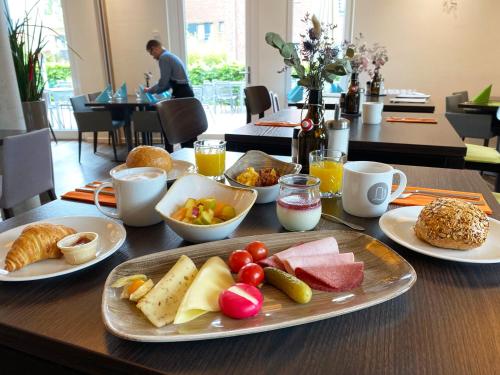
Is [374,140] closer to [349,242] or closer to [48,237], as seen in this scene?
[349,242]

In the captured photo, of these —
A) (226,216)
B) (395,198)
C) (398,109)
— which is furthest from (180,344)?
(398,109)

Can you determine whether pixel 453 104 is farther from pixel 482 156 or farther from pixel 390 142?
pixel 390 142

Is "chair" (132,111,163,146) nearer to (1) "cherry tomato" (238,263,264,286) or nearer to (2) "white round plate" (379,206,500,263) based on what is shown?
(2) "white round plate" (379,206,500,263)

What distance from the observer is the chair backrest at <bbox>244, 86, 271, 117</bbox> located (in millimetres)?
3055

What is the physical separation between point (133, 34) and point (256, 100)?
3353 millimetres

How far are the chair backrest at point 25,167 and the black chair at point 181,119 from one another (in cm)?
73

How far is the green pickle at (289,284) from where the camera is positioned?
1.84 ft

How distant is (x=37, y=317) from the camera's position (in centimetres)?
55

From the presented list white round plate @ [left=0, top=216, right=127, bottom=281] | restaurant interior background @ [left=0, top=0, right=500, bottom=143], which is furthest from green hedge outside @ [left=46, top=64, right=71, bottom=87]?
white round plate @ [left=0, top=216, right=127, bottom=281]

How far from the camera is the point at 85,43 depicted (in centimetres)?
570

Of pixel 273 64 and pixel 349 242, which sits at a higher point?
pixel 273 64

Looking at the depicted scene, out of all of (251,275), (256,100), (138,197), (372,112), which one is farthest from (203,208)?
(256,100)

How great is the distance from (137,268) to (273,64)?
4987 mm

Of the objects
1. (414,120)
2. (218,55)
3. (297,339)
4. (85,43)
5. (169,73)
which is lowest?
(297,339)
